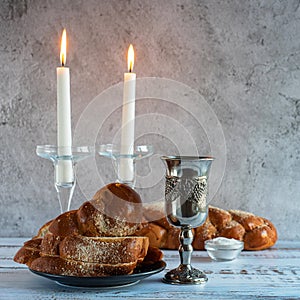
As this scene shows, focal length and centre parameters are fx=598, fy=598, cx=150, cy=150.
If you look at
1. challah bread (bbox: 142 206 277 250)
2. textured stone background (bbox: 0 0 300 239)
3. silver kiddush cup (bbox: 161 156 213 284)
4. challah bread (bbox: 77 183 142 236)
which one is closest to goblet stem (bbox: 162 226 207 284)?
silver kiddush cup (bbox: 161 156 213 284)

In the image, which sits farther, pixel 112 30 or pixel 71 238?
pixel 112 30

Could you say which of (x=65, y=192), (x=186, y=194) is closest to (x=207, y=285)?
(x=186, y=194)

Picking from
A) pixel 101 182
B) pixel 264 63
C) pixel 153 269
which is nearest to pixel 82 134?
pixel 101 182

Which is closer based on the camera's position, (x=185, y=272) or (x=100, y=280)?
(x=100, y=280)

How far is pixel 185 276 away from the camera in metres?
1.32

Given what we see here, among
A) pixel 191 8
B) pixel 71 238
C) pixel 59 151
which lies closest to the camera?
pixel 71 238

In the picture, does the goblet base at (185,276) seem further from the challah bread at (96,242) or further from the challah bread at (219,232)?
the challah bread at (219,232)

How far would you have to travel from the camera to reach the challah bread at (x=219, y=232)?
174cm

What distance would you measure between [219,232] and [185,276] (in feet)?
1.50

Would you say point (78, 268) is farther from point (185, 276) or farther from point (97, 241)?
point (185, 276)

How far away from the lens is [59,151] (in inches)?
53.8

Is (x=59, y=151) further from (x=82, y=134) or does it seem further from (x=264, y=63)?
(x=264, y=63)

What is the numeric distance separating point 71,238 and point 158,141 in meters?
0.90

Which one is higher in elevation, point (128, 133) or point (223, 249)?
point (128, 133)
